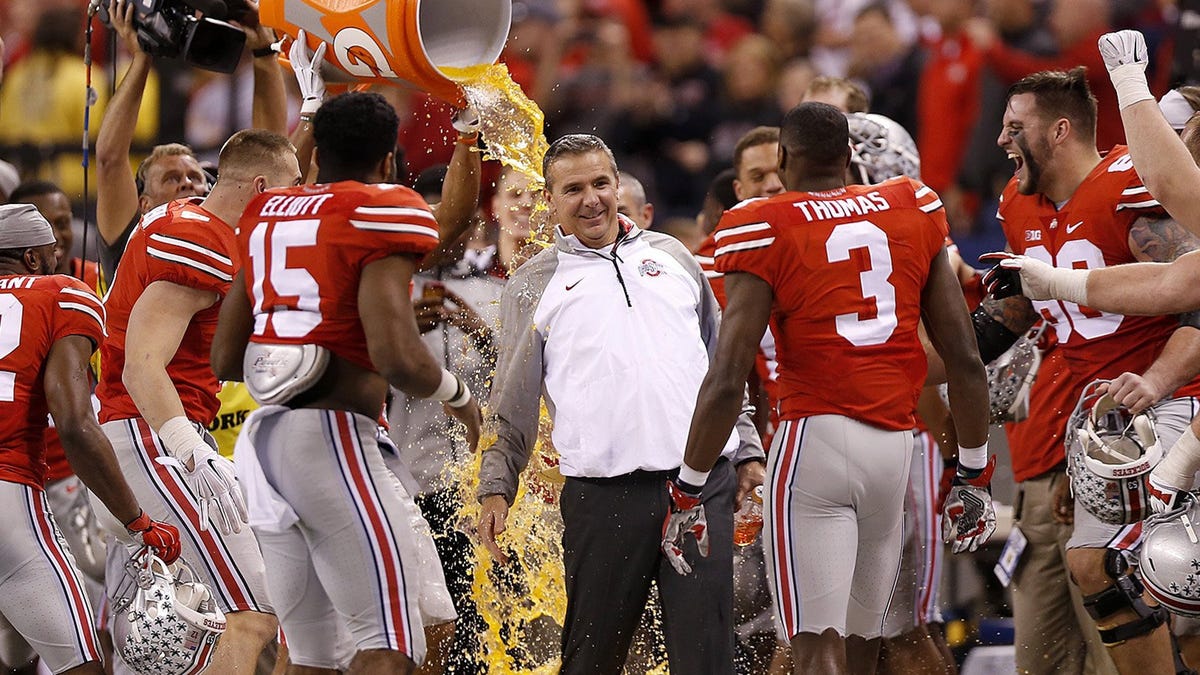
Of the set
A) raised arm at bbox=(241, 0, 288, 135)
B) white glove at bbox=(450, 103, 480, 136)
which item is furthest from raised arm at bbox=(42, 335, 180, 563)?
raised arm at bbox=(241, 0, 288, 135)

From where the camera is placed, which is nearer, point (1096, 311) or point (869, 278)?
point (869, 278)

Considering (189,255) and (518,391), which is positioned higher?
(189,255)

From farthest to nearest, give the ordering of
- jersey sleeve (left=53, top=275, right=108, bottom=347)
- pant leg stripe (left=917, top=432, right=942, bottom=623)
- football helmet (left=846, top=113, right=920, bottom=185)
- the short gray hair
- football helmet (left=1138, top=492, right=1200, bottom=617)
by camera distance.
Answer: football helmet (left=846, top=113, right=920, bottom=185) → pant leg stripe (left=917, top=432, right=942, bottom=623) → the short gray hair → jersey sleeve (left=53, top=275, right=108, bottom=347) → football helmet (left=1138, top=492, right=1200, bottom=617)

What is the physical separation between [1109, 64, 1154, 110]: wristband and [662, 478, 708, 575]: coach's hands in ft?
6.09

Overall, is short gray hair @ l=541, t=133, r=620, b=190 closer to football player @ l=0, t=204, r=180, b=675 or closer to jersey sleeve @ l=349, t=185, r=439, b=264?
jersey sleeve @ l=349, t=185, r=439, b=264

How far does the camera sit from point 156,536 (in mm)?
5207

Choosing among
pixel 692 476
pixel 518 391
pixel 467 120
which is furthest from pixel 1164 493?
pixel 467 120

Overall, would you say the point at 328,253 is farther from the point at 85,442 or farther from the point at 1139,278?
the point at 1139,278

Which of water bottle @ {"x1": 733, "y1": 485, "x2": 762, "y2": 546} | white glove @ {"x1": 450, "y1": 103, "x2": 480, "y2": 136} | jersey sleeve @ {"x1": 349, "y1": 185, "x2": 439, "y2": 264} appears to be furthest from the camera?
white glove @ {"x1": 450, "y1": 103, "x2": 480, "y2": 136}

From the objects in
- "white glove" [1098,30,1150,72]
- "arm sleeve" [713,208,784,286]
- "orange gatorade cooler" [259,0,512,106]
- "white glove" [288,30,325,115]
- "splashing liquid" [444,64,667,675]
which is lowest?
"splashing liquid" [444,64,667,675]

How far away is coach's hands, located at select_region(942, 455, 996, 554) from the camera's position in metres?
5.05

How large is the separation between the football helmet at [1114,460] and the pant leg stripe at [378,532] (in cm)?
226

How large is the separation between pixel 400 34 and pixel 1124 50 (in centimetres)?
236

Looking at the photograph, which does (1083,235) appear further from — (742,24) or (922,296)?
(742,24)
